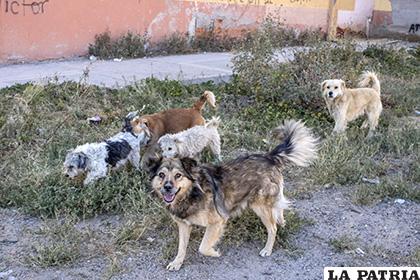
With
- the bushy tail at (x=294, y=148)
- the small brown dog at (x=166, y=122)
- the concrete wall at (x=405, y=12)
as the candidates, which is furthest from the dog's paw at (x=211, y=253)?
the concrete wall at (x=405, y=12)

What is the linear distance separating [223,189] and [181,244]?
52 centimetres

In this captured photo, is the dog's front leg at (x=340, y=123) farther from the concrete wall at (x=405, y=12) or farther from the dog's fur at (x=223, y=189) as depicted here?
the concrete wall at (x=405, y=12)

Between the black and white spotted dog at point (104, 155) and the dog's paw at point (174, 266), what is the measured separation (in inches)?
56.2

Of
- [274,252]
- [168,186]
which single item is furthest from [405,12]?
[168,186]

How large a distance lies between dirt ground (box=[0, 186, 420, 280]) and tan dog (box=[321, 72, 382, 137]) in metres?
2.37

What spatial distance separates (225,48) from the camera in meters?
14.4

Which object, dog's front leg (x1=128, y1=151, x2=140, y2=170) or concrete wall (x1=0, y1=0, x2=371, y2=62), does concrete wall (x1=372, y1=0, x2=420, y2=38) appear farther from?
dog's front leg (x1=128, y1=151, x2=140, y2=170)

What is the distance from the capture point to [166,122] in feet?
20.4

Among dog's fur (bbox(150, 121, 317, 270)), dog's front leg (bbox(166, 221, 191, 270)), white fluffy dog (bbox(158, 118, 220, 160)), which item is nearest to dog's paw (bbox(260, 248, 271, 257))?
dog's fur (bbox(150, 121, 317, 270))

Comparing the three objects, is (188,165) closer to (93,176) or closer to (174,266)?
(174,266)

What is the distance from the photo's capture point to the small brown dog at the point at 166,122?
5852mm

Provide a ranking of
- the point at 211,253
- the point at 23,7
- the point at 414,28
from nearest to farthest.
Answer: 1. the point at 211,253
2. the point at 23,7
3. the point at 414,28

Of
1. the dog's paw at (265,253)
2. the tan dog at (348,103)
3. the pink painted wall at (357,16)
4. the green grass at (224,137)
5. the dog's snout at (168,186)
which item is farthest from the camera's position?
the pink painted wall at (357,16)

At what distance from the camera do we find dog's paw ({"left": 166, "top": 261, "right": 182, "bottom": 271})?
3.97 meters
